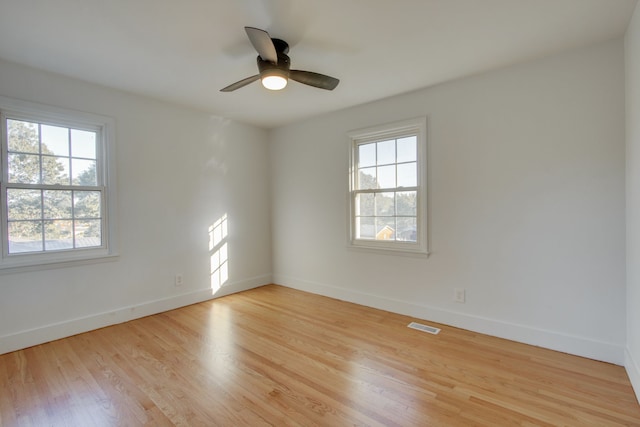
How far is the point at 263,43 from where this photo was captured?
1989 millimetres

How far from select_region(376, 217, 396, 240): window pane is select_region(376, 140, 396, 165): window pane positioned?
2.31 ft

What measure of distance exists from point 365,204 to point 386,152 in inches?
27.4

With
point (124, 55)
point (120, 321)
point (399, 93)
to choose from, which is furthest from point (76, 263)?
point (399, 93)

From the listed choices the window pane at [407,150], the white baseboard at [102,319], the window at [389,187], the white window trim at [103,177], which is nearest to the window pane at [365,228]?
the window at [389,187]

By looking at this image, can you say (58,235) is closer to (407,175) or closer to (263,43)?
(263,43)

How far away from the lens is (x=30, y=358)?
247cm

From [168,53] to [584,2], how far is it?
9.81ft

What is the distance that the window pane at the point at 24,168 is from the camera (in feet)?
8.74

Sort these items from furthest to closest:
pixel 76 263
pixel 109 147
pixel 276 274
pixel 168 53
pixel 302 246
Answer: pixel 276 274
pixel 302 246
pixel 109 147
pixel 76 263
pixel 168 53

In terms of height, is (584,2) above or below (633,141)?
above

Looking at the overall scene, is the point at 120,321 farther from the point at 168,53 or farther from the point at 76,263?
the point at 168,53

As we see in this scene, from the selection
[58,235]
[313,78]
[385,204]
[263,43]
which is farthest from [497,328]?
[58,235]

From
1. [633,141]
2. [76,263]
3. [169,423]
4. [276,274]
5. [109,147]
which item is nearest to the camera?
[169,423]

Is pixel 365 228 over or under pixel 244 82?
under
